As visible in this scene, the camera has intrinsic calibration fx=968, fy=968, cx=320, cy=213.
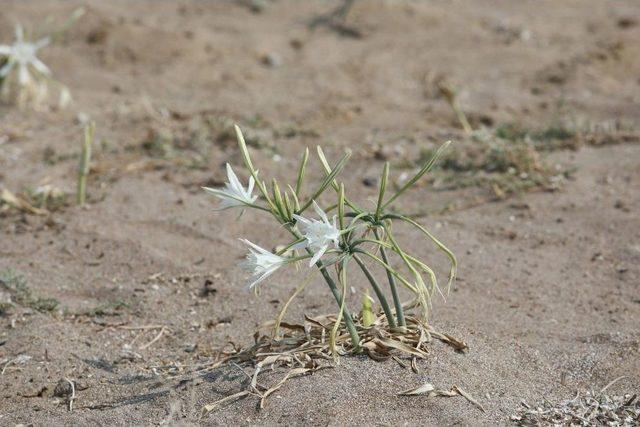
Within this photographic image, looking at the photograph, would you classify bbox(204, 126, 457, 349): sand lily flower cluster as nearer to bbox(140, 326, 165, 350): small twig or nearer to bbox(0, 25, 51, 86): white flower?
bbox(140, 326, 165, 350): small twig

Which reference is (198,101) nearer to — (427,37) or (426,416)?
(427,37)

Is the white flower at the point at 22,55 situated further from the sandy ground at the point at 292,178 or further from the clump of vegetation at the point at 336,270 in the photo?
the clump of vegetation at the point at 336,270

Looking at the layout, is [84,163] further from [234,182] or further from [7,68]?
[234,182]

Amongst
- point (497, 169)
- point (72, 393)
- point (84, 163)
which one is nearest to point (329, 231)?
point (72, 393)

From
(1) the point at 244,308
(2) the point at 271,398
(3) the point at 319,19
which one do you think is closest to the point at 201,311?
(1) the point at 244,308

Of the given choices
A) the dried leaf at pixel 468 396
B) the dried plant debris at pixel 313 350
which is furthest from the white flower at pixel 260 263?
the dried leaf at pixel 468 396

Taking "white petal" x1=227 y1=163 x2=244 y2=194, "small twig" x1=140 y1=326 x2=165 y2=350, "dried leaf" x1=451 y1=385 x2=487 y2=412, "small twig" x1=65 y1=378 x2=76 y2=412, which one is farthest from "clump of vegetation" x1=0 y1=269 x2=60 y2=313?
"dried leaf" x1=451 y1=385 x2=487 y2=412
